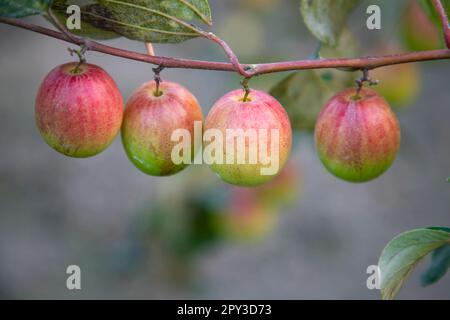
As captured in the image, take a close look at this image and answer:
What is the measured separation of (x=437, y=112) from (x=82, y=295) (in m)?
1.59

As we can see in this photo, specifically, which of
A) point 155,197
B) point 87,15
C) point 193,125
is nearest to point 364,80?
point 193,125

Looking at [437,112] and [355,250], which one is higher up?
[437,112]

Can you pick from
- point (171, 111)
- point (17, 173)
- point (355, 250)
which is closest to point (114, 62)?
point (17, 173)

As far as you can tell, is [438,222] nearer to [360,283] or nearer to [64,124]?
[360,283]

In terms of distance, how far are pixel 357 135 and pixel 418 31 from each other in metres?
0.53

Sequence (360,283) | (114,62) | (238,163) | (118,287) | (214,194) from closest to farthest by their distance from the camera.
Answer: (238,163) < (214,194) < (118,287) < (360,283) < (114,62)

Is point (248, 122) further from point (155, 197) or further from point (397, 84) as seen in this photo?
point (155, 197)

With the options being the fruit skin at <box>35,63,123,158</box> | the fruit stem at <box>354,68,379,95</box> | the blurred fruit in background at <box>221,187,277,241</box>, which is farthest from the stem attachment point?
the blurred fruit in background at <box>221,187,277,241</box>

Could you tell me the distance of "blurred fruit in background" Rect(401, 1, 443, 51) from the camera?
1.23 meters

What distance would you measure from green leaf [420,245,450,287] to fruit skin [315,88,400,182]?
235mm

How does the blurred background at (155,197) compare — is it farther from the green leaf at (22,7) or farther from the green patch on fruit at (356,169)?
the green leaf at (22,7)

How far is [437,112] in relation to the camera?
9.00 feet

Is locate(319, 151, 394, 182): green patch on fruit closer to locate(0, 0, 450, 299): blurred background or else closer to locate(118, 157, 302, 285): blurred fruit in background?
locate(118, 157, 302, 285): blurred fruit in background

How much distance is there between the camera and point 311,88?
106cm
